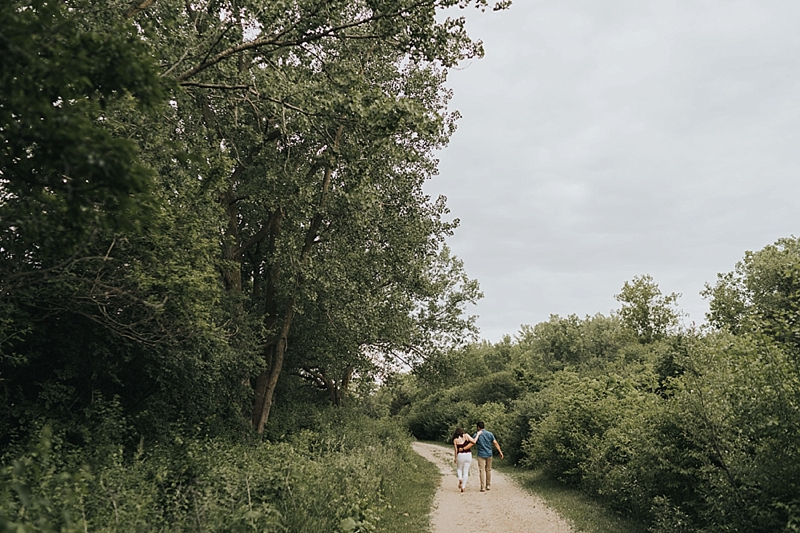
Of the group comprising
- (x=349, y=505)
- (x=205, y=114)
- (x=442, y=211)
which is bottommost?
(x=349, y=505)

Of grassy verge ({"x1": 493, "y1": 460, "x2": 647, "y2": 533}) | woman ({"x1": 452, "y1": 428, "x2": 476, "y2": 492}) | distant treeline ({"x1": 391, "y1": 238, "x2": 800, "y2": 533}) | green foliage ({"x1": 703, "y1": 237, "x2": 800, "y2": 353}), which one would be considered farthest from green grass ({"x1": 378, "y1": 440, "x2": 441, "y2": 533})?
green foliage ({"x1": 703, "y1": 237, "x2": 800, "y2": 353})

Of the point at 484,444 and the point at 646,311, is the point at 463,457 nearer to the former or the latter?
the point at 484,444

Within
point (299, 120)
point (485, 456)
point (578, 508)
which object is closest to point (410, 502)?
point (485, 456)

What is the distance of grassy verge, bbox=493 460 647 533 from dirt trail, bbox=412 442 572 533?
324mm

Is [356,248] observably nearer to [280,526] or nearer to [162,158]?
[162,158]

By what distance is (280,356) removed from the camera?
1689 centimetres

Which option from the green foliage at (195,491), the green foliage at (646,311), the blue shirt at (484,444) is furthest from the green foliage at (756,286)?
the green foliage at (195,491)

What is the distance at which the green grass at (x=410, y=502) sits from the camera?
1014cm

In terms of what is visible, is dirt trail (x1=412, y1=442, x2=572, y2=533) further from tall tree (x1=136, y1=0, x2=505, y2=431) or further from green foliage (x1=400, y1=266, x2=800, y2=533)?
tall tree (x1=136, y1=0, x2=505, y2=431)

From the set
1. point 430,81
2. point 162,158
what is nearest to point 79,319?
point 162,158

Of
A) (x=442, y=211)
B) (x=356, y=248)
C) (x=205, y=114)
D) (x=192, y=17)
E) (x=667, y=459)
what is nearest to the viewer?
(x=667, y=459)

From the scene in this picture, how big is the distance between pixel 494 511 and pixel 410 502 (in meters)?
2.18

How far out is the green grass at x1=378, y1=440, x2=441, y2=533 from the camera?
10.1 m

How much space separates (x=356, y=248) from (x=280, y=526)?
9975 millimetres
